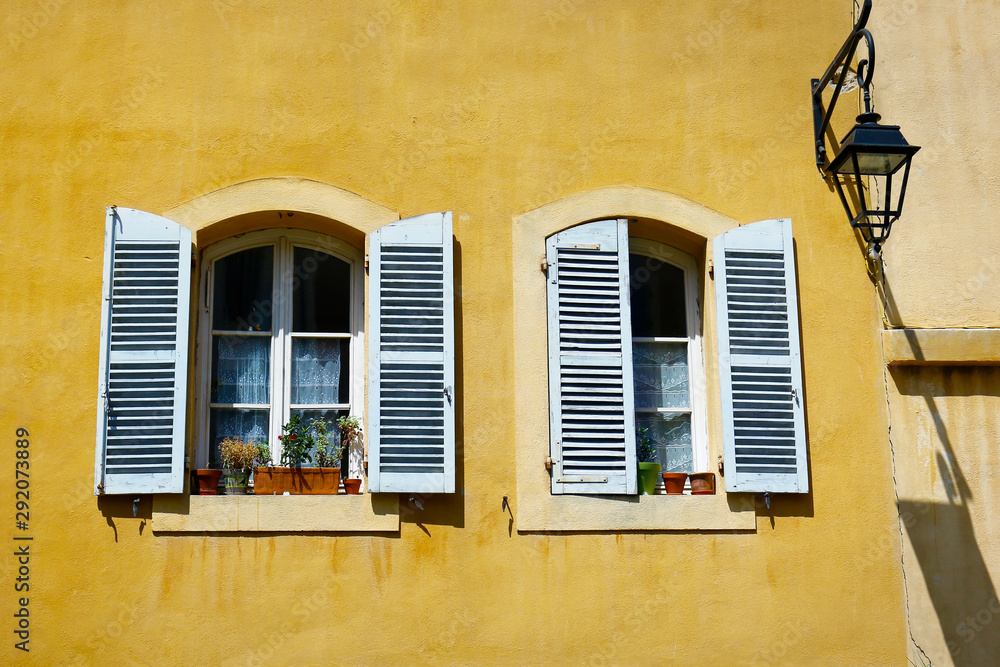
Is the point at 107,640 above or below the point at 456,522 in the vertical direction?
below

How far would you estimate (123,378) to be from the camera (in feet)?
18.6

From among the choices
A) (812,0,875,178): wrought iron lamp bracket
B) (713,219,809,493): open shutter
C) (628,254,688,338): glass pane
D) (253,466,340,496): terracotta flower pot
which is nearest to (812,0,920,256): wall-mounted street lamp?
(812,0,875,178): wrought iron lamp bracket

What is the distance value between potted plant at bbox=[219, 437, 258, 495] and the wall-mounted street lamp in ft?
11.6

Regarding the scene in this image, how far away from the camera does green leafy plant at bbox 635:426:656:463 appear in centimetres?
617

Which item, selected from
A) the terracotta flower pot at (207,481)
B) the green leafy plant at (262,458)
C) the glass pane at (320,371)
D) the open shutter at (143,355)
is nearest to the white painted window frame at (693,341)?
the glass pane at (320,371)

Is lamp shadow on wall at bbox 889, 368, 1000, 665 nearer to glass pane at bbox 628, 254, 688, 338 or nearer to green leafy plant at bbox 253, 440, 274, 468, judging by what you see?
glass pane at bbox 628, 254, 688, 338

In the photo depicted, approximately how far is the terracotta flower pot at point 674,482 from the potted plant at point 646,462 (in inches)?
2.5

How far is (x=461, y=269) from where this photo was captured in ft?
19.8

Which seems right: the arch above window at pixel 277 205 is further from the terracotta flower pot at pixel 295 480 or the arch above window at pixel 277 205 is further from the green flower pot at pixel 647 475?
the green flower pot at pixel 647 475

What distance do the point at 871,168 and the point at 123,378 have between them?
413cm

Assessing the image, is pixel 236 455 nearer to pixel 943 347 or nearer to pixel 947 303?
pixel 943 347

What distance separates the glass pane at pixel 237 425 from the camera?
601 centimetres

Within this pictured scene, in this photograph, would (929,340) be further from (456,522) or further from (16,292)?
(16,292)

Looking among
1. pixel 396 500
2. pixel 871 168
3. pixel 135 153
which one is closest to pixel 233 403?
pixel 396 500
